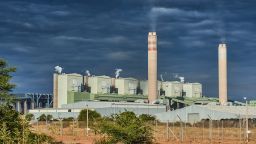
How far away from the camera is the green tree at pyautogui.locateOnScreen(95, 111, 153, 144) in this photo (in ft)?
109

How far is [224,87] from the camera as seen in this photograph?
525 ft

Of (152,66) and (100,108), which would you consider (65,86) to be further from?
(152,66)

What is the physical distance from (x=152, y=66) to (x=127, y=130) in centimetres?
11683

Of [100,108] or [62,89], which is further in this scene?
[62,89]

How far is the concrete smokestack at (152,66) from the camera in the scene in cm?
14920

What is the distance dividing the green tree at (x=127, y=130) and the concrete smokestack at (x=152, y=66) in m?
114

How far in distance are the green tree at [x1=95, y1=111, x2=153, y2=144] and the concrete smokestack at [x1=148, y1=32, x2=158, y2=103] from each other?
114m

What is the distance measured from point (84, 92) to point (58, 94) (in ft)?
25.5

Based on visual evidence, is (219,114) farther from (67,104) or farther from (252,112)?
(67,104)

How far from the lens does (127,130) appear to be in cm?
3316

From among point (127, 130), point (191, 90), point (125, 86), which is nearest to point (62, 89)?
point (125, 86)

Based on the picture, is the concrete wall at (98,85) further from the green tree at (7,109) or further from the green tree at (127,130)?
the green tree at (7,109)

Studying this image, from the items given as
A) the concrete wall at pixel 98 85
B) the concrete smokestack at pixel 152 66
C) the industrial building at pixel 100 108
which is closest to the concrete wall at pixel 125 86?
the concrete wall at pixel 98 85

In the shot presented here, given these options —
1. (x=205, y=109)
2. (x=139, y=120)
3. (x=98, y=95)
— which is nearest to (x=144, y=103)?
(x=98, y=95)
